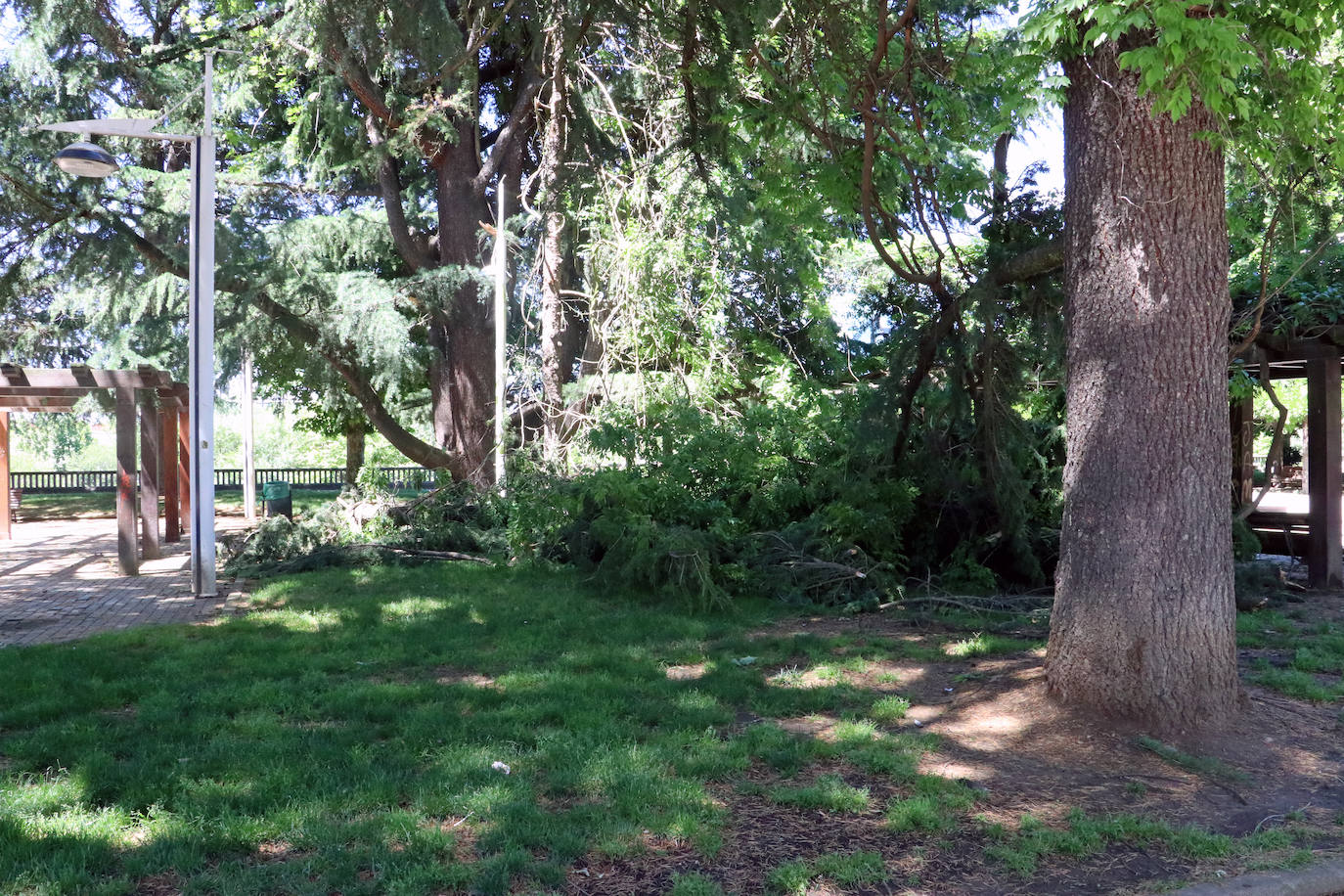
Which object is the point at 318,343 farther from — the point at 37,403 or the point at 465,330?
the point at 37,403

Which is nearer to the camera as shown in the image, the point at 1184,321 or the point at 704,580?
the point at 1184,321

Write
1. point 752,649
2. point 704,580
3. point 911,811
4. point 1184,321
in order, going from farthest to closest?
point 704,580, point 752,649, point 1184,321, point 911,811

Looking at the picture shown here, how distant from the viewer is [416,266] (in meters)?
18.1

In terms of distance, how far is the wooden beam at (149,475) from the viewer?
46.3 feet

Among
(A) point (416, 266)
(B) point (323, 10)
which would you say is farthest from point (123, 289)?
(B) point (323, 10)

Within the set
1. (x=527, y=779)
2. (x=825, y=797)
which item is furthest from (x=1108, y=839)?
(x=527, y=779)

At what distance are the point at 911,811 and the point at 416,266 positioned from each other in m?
15.6

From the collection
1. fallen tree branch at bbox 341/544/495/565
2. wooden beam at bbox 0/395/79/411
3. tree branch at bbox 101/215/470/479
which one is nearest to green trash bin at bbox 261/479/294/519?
tree branch at bbox 101/215/470/479

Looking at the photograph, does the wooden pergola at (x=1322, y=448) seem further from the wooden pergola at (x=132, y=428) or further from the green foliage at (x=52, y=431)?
the green foliage at (x=52, y=431)

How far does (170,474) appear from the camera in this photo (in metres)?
17.8

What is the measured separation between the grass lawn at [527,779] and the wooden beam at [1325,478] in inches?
223

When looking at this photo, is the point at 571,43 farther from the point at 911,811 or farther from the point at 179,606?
the point at 911,811

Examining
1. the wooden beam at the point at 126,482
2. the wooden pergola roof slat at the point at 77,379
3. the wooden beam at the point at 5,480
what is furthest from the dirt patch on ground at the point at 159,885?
the wooden beam at the point at 5,480

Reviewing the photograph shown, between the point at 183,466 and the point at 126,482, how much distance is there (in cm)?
794
